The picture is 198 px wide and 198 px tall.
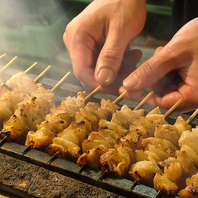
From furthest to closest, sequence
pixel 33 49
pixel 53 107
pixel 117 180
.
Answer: pixel 33 49 → pixel 53 107 → pixel 117 180

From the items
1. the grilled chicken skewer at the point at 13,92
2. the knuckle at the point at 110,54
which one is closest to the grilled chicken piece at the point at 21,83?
the grilled chicken skewer at the point at 13,92

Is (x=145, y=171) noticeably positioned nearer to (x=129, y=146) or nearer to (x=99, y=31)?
(x=129, y=146)

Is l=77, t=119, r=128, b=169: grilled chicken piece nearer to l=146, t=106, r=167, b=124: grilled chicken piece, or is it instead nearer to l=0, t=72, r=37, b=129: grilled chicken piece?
l=146, t=106, r=167, b=124: grilled chicken piece

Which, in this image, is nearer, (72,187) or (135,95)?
(72,187)

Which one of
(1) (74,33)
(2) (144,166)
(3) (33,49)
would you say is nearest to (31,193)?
(2) (144,166)

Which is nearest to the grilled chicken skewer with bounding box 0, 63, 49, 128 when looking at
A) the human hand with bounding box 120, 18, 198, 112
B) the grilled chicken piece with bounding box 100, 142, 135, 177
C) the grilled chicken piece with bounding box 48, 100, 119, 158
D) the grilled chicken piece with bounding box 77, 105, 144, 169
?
the grilled chicken piece with bounding box 48, 100, 119, 158

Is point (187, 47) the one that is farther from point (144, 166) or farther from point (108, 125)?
point (144, 166)
